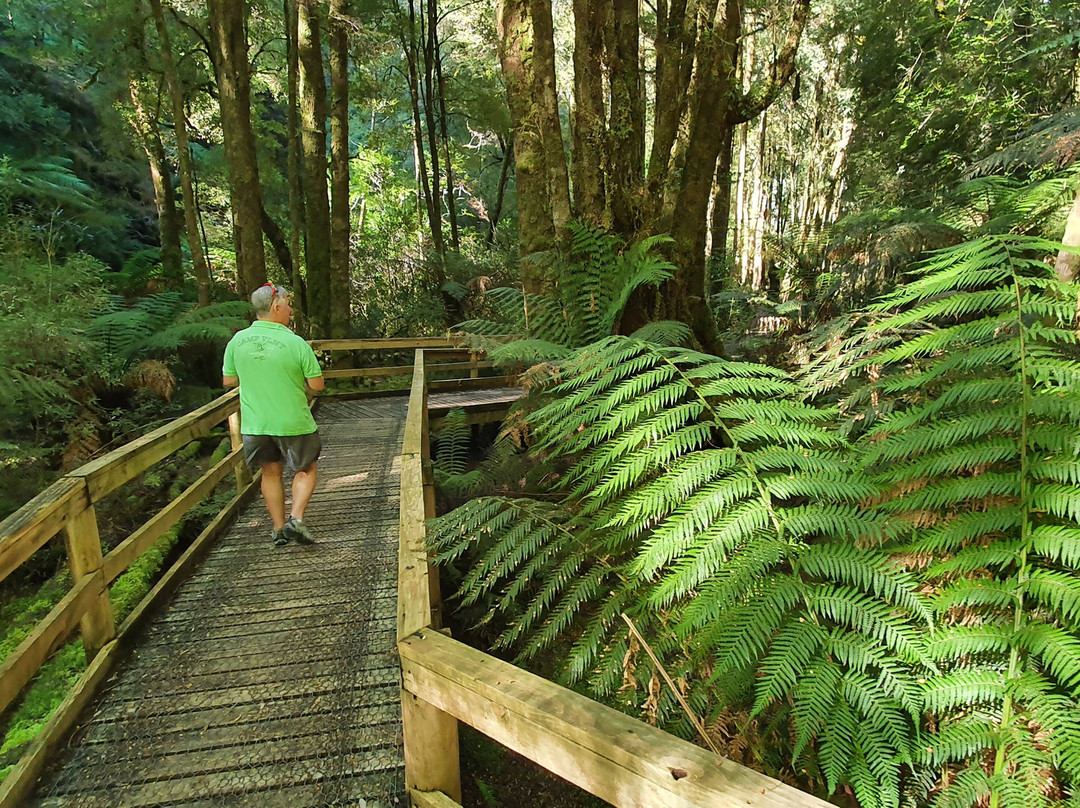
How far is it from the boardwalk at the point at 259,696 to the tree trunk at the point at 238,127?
6837 mm

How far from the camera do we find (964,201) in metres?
8.28

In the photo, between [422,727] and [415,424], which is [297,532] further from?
[422,727]

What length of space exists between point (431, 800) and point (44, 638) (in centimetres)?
207

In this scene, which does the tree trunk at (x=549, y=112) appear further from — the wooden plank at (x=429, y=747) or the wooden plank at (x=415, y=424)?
the wooden plank at (x=429, y=747)

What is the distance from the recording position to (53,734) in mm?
2479

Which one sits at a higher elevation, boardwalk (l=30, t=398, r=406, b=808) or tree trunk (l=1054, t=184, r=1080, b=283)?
tree trunk (l=1054, t=184, r=1080, b=283)

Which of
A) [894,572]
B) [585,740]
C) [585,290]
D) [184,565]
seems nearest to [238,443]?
[184,565]

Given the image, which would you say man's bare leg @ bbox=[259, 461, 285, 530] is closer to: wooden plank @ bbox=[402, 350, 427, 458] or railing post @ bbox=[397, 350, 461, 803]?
Answer: wooden plank @ bbox=[402, 350, 427, 458]

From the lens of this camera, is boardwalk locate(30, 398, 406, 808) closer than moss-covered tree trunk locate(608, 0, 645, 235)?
Yes

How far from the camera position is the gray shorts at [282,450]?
410 cm

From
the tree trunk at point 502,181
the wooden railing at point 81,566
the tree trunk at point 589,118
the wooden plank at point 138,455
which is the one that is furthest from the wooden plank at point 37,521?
the tree trunk at point 502,181

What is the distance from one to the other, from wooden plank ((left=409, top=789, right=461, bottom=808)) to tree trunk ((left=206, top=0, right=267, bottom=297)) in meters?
9.67

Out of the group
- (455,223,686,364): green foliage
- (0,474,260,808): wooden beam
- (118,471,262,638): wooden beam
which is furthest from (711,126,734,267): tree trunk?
→ (0,474,260,808): wooden beam

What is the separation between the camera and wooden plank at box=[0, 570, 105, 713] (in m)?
2.26
